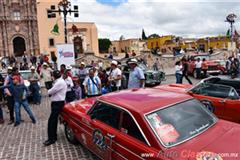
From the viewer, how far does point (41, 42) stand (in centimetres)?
5166

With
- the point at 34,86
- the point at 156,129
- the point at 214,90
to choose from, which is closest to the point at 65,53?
the point at 34,86

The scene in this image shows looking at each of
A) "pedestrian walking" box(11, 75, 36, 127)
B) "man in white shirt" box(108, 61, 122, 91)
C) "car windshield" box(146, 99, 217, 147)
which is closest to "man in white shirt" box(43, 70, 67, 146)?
"pedestrian walking" box(11, 75, 36, 127)

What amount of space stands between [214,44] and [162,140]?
71.1 m

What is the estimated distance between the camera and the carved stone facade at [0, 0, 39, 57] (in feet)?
167

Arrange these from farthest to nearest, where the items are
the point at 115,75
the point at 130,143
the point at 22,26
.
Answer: the point at 22,26
the point at 115,75
the point at 130,143

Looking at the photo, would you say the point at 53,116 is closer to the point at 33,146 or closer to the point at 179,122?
the point at 33,146

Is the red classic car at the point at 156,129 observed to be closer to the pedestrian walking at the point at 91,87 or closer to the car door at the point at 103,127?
Answer: the car door at the point at 103,127

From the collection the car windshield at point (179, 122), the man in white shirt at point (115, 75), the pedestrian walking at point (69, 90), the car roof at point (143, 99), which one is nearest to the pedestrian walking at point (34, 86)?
the pedestrian walking at point (69, 90)

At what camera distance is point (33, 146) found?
6.60 meters

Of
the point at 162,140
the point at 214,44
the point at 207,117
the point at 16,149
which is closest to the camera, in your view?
the point at 162,140

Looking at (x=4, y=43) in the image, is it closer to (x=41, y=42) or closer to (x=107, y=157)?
(x=41, y=42)

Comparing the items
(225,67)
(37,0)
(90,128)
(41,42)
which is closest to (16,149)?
(90,128)

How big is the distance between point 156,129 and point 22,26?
51.9m

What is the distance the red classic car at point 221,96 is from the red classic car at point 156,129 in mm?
2185
